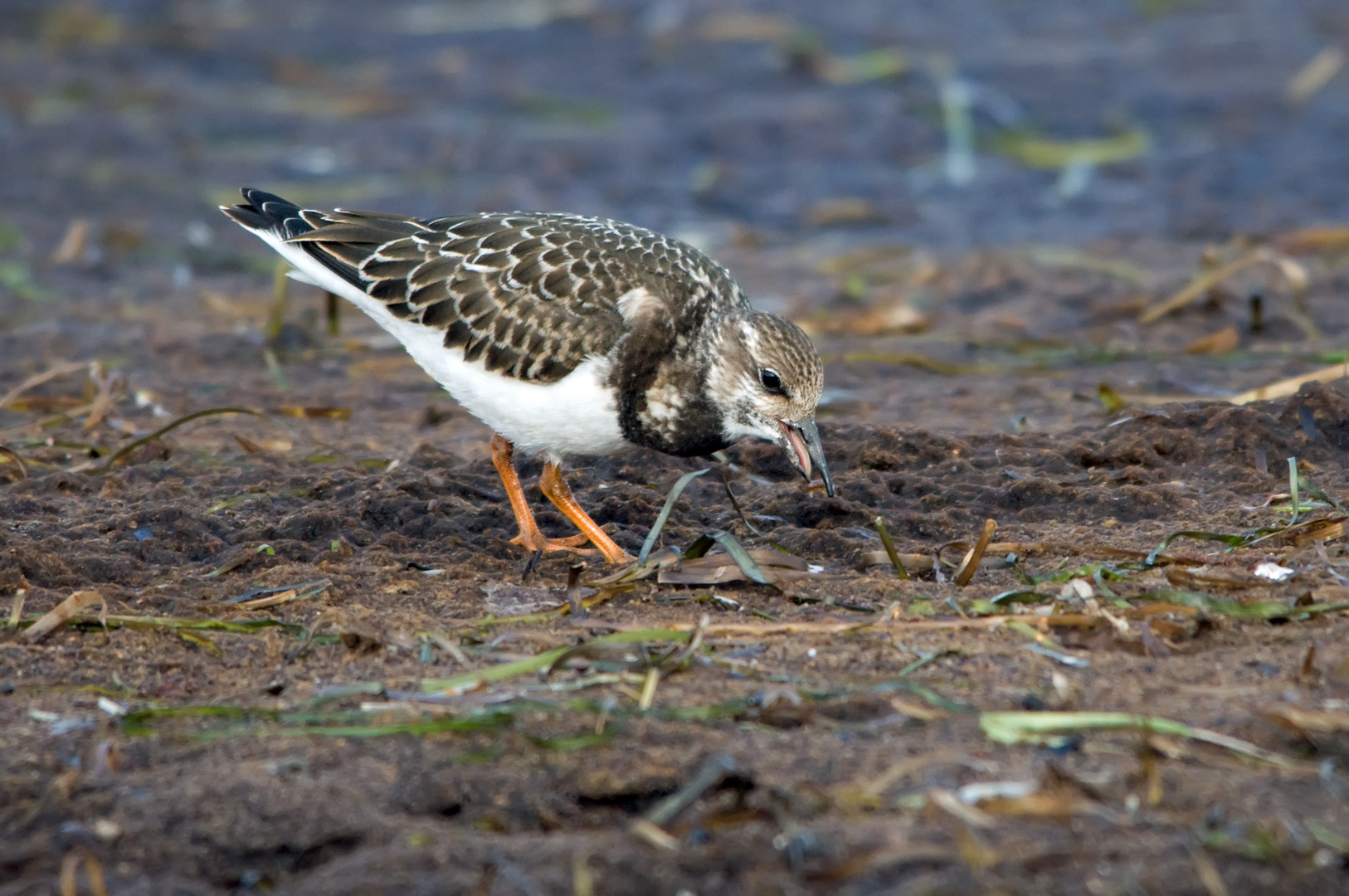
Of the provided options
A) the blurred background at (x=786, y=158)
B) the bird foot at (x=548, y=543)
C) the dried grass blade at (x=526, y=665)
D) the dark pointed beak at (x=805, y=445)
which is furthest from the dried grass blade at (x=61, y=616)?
the blurred background at (x=786, y=158)

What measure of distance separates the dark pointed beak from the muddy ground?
21 centimetres

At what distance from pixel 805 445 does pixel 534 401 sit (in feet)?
3.32

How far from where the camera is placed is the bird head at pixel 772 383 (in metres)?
5.38

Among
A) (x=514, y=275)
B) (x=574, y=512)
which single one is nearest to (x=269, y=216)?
(x=514, y=275)

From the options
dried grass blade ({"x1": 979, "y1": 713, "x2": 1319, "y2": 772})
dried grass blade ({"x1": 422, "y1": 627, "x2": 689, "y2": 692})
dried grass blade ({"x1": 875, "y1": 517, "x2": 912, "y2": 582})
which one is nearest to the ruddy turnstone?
dried grass blade ({"x1": 875, "y1": 517, "x2": 912, "y2": 582})

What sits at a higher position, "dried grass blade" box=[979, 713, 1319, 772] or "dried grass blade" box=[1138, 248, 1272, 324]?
"dried grass blade" box=[1138, 248, 1272, 324]

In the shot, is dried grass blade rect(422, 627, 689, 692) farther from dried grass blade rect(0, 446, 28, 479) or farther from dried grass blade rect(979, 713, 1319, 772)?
dried grass blade rect(0, 446, 28, 479)

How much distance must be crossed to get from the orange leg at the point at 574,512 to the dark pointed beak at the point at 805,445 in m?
0.72

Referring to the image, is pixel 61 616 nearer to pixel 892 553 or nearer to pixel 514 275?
pixel 514 275

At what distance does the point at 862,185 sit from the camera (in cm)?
1202

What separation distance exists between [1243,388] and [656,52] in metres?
8.74

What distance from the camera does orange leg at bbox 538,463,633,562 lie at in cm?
547

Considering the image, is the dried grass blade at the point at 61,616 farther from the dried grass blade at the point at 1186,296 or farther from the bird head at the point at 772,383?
the dried grass blade at the point at 1186,296

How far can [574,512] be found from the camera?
5625 mm
